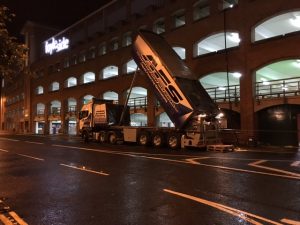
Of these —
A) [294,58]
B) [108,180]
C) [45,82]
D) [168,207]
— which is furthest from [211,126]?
[45,82]

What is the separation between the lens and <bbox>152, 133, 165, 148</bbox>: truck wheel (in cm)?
2202

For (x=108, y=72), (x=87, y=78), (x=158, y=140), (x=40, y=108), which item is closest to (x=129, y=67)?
(x=108, y=72)

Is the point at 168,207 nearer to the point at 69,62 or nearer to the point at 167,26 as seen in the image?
the point at 167,26

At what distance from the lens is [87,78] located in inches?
1991

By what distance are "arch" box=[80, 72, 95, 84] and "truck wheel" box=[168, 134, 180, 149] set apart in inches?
1185

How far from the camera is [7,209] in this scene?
6.84 m

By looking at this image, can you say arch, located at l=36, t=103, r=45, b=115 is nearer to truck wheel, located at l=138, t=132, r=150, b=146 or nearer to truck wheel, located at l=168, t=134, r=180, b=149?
truck wheel, located at l=138, t=132, r=150, b=146

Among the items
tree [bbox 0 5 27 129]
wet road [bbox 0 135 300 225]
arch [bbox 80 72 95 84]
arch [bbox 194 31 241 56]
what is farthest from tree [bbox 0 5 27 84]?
arch [bbox 80 72 95 84]

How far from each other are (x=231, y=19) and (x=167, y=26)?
8.85 m

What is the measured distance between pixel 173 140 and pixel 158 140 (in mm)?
1498

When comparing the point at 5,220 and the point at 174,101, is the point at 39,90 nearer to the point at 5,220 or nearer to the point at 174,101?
the point at 174,101

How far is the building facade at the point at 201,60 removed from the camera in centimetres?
2517

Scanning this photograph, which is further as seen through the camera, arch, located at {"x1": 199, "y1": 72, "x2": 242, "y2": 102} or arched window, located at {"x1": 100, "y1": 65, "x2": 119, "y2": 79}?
arched window, located at {"x1": 100, "y1": 65, "x2": 119, "y2": 79}

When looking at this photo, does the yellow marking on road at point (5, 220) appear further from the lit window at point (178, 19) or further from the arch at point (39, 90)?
the arch at point (39, 90)
